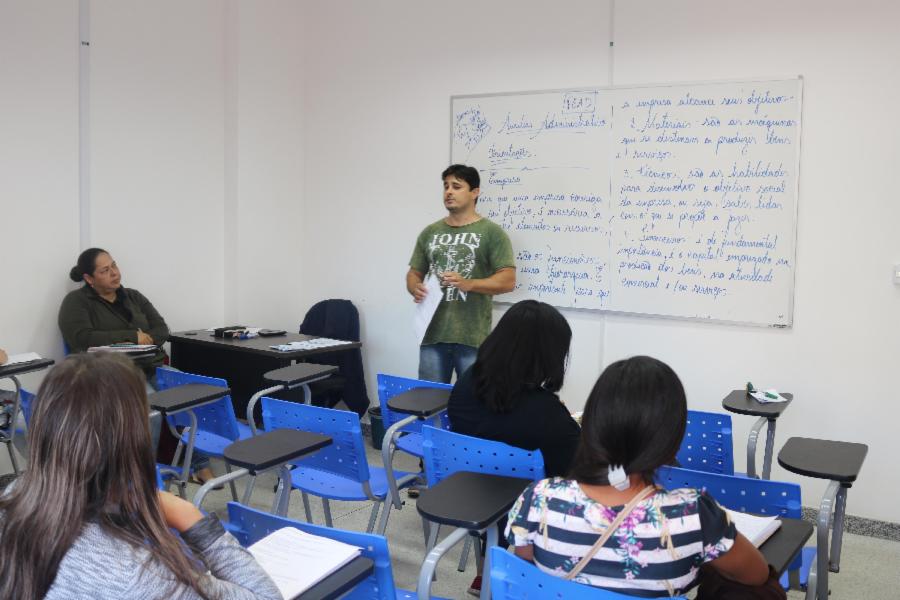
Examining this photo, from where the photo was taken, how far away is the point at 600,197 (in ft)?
13.5

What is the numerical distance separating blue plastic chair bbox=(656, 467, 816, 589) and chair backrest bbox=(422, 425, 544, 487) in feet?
1.17

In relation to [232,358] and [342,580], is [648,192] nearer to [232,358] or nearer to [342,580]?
[232,358]

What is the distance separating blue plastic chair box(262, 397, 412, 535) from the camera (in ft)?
8.55

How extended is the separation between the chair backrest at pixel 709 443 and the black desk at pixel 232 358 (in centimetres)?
220

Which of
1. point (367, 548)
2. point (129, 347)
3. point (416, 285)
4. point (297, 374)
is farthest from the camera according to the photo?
point (416, 285)

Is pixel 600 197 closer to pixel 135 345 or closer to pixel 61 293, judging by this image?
pixel 135 345

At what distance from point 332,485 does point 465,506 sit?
4.04 ft

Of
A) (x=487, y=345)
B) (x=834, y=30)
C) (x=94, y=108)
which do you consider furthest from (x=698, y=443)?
(x=94, y=108)

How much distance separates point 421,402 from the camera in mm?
2734

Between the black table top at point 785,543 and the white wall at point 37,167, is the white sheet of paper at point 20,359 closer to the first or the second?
the white wall at point 37,167

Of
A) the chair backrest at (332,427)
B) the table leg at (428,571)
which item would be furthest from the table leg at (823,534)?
the chair backrest at (332,427)

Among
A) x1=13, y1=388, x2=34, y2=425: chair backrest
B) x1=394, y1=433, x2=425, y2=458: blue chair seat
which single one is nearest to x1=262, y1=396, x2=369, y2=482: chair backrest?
x1=394, y1=433, x2=425, y2=458: blue chair seat

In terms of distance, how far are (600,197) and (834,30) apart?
133 centimetres

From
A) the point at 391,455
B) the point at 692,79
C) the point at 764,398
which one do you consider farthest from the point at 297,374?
the point at 692,79
